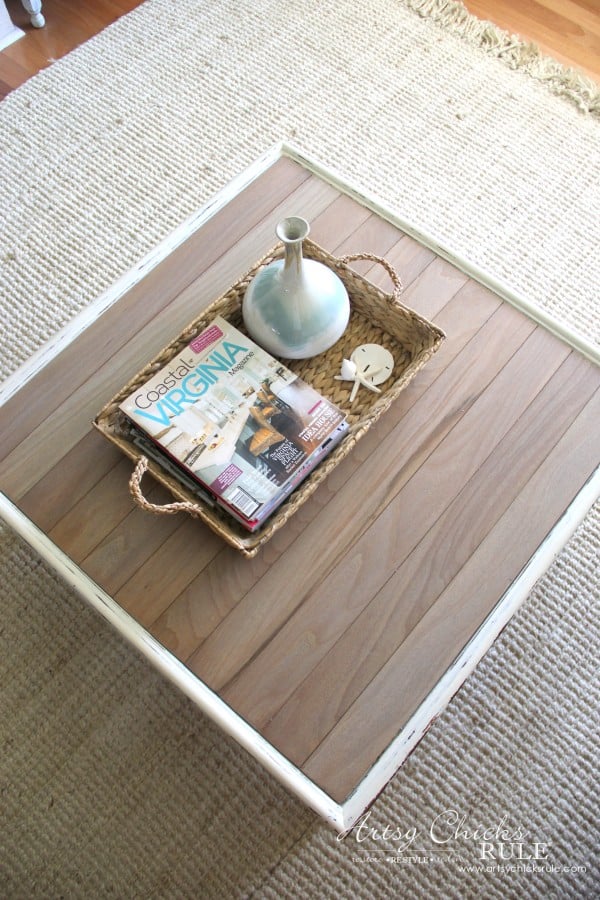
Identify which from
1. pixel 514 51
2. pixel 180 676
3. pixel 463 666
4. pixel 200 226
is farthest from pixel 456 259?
pixel 514 51

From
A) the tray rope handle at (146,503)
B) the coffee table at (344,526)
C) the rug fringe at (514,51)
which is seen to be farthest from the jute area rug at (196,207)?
the tray rope handle at (146,503)

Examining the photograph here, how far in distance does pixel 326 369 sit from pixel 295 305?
0.40 feet

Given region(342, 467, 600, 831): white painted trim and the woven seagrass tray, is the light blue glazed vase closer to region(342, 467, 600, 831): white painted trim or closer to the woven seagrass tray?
the woven seagrass tray

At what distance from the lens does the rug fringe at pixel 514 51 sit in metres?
1.60

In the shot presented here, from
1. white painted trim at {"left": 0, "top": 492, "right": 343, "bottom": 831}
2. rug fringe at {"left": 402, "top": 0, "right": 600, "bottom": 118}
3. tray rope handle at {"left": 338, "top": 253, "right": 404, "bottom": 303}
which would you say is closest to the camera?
white painted trim at {"left": 0, "top": 492, "right": 343, "bottom": 831}

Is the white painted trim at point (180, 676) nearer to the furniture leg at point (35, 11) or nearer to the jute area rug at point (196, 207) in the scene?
the jute area rug at point (196, 207)

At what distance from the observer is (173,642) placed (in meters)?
0.88

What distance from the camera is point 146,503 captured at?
86 centimetres

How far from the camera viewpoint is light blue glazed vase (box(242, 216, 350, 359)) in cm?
91

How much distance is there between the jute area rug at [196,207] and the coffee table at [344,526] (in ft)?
0.91

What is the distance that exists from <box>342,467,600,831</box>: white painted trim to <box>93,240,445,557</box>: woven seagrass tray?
26 cm

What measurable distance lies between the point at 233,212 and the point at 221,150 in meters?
0.51

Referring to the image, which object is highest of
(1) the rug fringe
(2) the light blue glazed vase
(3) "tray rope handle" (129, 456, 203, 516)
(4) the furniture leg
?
(1) the rug fringe

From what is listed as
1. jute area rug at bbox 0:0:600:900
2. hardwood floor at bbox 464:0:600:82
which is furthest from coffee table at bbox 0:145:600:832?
hardwood floor at bbox 464:0:600:82
